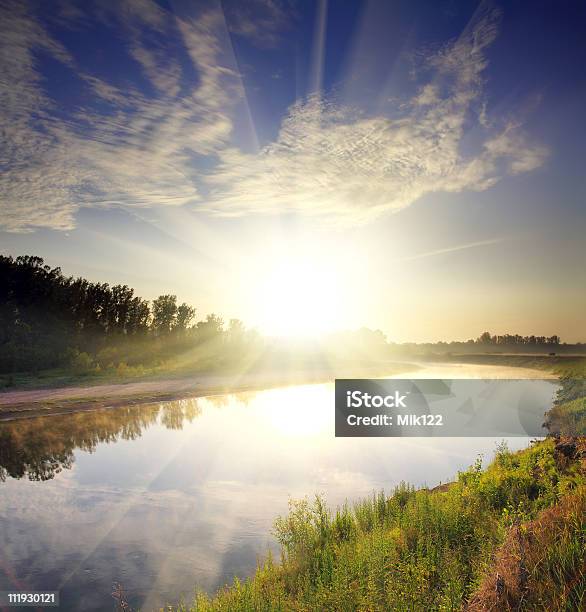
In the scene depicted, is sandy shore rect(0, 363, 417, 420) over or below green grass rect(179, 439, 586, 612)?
below

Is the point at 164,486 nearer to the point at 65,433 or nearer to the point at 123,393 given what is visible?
the point at 65,433

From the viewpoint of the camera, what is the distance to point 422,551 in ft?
29.0

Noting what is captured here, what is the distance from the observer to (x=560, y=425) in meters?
26.9

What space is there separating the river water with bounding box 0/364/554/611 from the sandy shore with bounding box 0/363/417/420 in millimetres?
3001

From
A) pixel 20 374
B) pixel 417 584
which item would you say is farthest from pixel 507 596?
pixel 20 374

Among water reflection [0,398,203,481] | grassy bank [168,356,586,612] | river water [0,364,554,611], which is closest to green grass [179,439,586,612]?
grassy bank [168,356,586,612]

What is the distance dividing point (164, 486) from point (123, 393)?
2266cm

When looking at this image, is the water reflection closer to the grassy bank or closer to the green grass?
the grassy bank

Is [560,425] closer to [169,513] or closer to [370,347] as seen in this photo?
[169,513]

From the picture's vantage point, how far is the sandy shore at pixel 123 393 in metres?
29.4

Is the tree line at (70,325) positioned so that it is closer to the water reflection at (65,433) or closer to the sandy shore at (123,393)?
the sandy shore at (123,393)

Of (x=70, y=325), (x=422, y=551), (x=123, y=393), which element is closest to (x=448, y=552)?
(x=422, y=551)

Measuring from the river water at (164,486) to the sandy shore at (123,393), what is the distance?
300 cm

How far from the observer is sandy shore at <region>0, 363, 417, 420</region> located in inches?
1156
